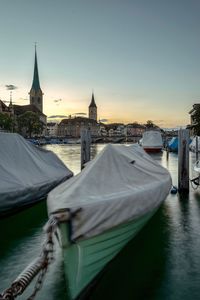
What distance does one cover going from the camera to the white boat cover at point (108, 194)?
424 cm

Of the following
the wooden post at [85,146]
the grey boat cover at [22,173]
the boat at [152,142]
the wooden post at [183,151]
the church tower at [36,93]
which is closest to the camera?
the grey boat cover at [22,173]

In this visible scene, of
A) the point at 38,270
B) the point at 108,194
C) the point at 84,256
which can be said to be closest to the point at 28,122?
the point at 108,194

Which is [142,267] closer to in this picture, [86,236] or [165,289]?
[165,289]

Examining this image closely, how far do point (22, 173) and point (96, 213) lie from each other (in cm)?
632

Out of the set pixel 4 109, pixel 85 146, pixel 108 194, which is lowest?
pixel 108 194

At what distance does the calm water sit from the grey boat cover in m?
0.73

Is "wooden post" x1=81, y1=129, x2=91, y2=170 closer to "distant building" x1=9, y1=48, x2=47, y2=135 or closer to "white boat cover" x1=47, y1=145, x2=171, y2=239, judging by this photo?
"white boat cover" x1=47, y1=145, x2=171, y2=239

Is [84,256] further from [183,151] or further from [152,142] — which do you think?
[152,142]

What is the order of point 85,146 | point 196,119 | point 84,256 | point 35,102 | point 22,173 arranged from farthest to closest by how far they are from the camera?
point 35,102 → point 196,119 → point 85,146 → point 22,173 → point 84,256

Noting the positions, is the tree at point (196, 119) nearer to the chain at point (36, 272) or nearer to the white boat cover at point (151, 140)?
the white boat cover at point (151, 140)

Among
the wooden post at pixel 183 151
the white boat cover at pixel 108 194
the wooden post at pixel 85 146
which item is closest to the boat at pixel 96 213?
the white boat cover at pixel 108 194

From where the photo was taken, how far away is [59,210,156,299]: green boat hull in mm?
4047

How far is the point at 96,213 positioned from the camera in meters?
4.35

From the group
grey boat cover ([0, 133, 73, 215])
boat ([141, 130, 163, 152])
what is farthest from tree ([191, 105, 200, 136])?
grey boat cover ([0, 133, 73, 215])
